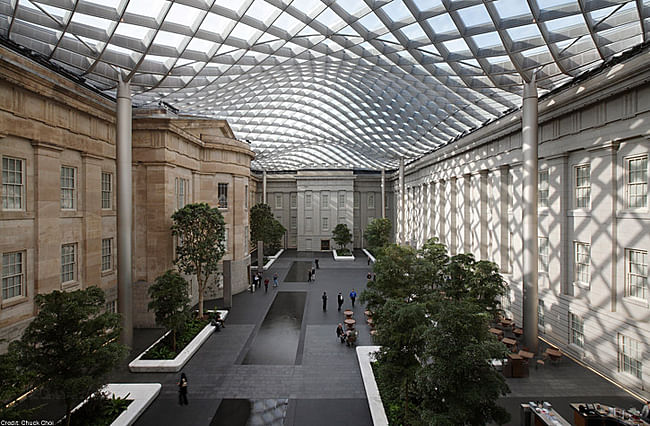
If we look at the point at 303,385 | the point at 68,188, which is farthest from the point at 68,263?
the point at 303,385

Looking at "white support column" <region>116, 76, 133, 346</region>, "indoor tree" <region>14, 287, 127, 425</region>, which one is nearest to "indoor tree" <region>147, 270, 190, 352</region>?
"white support column" <region>116, 76, 133, 346</region>

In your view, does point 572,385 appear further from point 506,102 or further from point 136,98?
point 136,98

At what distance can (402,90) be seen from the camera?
108ft

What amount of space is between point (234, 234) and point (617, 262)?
28.4 m

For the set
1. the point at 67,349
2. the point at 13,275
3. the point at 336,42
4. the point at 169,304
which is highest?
the point at 336,42

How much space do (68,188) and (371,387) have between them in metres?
17.9

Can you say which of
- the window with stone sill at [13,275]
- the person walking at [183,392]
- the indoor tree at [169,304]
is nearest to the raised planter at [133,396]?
the person walking at [183,392]

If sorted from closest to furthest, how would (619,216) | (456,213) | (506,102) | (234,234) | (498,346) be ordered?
(498,346) < (619,216) < (506,102) < (234,234) < (456,213)

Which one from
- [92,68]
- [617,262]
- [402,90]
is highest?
[402,90]

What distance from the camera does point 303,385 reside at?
16.8 metres

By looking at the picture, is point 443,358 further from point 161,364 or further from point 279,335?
point 279,335

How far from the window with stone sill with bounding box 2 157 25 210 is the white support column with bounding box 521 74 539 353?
24.4 meters

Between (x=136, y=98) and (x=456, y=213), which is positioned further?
(x=456, y=213)

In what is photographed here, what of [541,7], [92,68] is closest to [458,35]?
[541,7]
